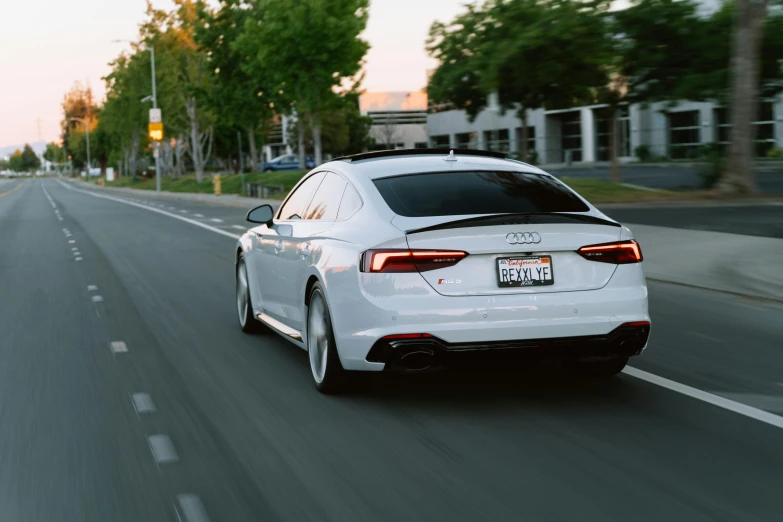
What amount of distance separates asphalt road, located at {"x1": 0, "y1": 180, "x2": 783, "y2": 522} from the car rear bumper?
39cm

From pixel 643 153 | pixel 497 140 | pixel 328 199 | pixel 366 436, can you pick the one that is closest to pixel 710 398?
pixel 366 436

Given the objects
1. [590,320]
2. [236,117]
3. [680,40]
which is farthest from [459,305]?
[236,117]

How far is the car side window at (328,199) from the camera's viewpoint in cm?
746

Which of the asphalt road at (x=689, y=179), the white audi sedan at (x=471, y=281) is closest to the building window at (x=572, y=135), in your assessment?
the asphalt road at (x=689, y=179)

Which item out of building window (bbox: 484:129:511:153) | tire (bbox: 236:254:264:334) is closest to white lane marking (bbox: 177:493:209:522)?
tire (bbox: 236:254:264:334)

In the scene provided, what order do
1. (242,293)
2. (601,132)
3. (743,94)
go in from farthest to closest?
1. (601,132)
2. (743,94)
3. (242,293)

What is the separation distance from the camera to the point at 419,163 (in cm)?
743

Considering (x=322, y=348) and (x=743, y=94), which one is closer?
(x=322, y=348)

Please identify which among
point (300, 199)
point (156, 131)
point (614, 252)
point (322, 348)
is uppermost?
point (156, 131)

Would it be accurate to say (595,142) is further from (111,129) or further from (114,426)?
(114,426)

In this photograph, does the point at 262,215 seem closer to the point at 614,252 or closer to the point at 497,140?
the point at 614,252

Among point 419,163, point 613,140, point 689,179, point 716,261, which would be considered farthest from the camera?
point 689,179

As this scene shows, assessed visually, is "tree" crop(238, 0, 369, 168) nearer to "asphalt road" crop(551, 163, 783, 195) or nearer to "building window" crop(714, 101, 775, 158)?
"asphalt road" crop(551, 163, 783, 195)

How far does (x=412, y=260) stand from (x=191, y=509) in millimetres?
2077
